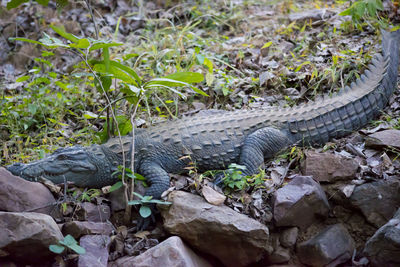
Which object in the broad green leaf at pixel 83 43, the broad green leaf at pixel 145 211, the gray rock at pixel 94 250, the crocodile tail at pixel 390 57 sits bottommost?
the gray rock at pixel 94 250

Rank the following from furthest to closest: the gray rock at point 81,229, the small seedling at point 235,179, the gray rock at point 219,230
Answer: the small seedling at point 235,179 < the gray rock at point 81,229 < the gray rock at point 219,230

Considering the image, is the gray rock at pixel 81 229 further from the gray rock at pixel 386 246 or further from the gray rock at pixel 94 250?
the gray rock at pixel 386 246

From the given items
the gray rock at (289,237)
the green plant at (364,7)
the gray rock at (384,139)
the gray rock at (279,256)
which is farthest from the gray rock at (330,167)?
the green plant at (364,7)

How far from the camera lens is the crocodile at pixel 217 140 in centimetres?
383

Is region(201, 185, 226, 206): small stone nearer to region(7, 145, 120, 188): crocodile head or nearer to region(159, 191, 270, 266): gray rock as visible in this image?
region(159, 191, 270, 266): gray rock

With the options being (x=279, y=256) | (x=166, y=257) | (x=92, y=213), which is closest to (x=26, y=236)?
(x=92, y=213)

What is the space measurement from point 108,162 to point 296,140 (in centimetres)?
202

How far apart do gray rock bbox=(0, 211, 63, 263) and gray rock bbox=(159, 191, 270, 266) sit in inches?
36.5

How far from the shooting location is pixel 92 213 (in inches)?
137

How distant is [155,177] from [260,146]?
115 centimetres

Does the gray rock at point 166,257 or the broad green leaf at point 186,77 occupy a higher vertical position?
the broad green leaf at point 186,77

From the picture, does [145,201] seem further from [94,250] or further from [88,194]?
[88,194]

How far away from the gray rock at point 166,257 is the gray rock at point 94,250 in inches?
5.8

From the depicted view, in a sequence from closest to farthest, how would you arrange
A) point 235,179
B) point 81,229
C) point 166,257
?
point 166,257 → point 81,229 → point 235,179
